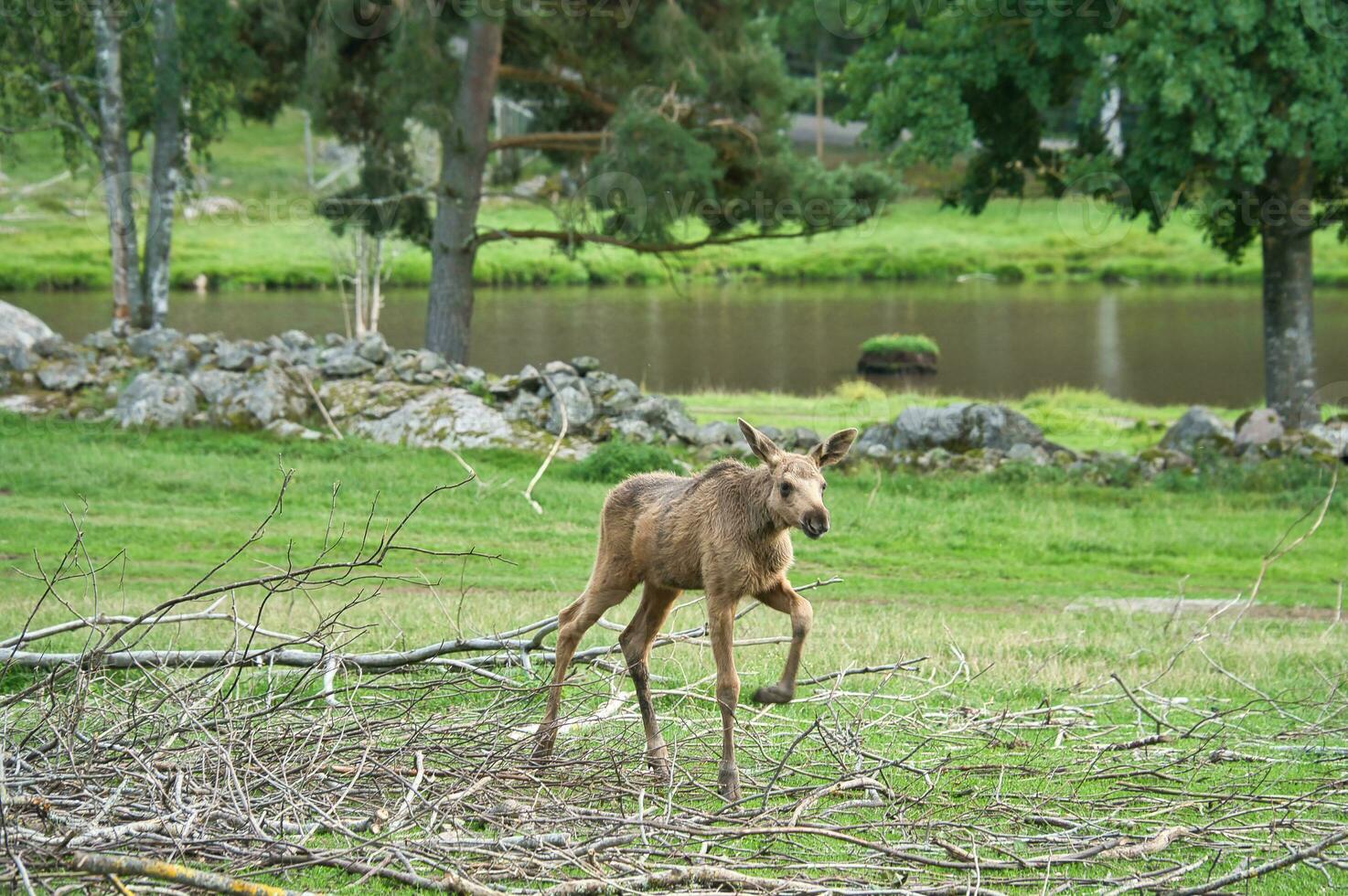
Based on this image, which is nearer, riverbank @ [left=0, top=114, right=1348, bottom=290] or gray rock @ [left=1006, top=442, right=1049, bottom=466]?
gray rock @ [left=1006, top=442, right=1049, bottom=466]

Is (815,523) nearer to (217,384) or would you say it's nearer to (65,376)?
(217,384)

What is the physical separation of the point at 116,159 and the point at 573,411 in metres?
11.8

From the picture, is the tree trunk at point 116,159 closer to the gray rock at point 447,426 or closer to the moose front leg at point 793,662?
the gray rock at point 447,426

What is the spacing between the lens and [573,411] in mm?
20531

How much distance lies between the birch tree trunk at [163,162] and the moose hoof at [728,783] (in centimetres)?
2216

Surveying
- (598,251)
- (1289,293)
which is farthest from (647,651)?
(598,251)

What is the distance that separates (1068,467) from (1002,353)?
2401 cm

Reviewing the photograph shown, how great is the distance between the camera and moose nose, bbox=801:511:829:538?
552cm

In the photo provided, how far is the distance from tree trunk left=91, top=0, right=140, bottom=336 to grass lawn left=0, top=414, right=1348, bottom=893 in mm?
7900

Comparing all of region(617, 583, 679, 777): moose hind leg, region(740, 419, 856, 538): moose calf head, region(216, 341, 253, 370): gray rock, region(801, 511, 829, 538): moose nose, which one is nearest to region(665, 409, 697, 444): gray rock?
region(216, 341, 253, 370): gray rock

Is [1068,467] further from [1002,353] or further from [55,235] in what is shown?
[55,235]

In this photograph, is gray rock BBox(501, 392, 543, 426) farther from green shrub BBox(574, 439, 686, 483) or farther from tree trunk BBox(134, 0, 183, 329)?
tree trunk BBox(134, 0, 183, 329)

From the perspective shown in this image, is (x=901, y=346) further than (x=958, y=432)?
Yes

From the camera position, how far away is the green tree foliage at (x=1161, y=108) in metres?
18.8
